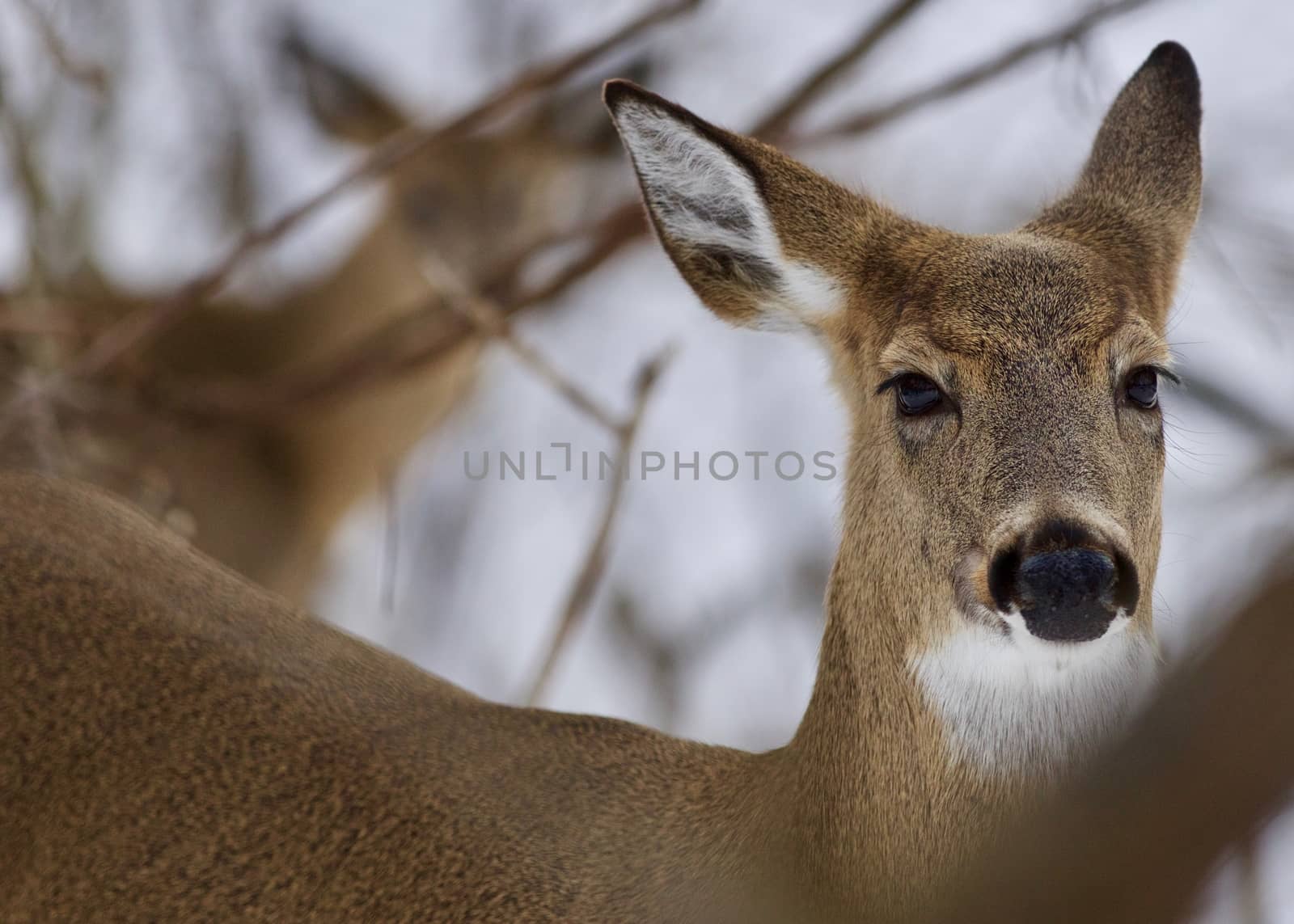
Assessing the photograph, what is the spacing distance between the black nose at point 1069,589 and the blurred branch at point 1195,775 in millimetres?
1695

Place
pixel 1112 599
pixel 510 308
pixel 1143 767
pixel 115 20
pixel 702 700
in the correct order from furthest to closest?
pixel 115 20 → pixel 702 700 → pixel 510 308 → pixel 1112 599 → pixel 1143 767

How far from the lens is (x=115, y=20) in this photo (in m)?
8.77

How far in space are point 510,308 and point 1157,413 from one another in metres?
3.35

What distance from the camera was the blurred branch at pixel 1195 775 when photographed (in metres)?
1.18

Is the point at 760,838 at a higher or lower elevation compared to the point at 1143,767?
higher

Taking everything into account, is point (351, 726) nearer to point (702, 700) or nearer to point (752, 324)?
point (752, 324)

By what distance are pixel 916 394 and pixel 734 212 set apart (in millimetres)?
760

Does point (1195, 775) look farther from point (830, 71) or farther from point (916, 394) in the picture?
point (830, 71)

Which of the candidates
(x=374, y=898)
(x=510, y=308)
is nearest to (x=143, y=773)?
(x=374, y=898)

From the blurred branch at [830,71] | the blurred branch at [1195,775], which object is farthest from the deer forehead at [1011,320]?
the blurred branch at [1195,775]

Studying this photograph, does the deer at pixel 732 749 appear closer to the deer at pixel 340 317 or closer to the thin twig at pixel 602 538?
the thin twig at pixel 602 538

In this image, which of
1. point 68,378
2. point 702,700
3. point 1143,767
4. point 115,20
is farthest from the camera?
point 115,20

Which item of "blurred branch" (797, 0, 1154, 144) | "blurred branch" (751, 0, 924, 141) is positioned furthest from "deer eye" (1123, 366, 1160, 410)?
"blurred branch" (751, 0, 924, 141)

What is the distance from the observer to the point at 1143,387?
11.8 ft
